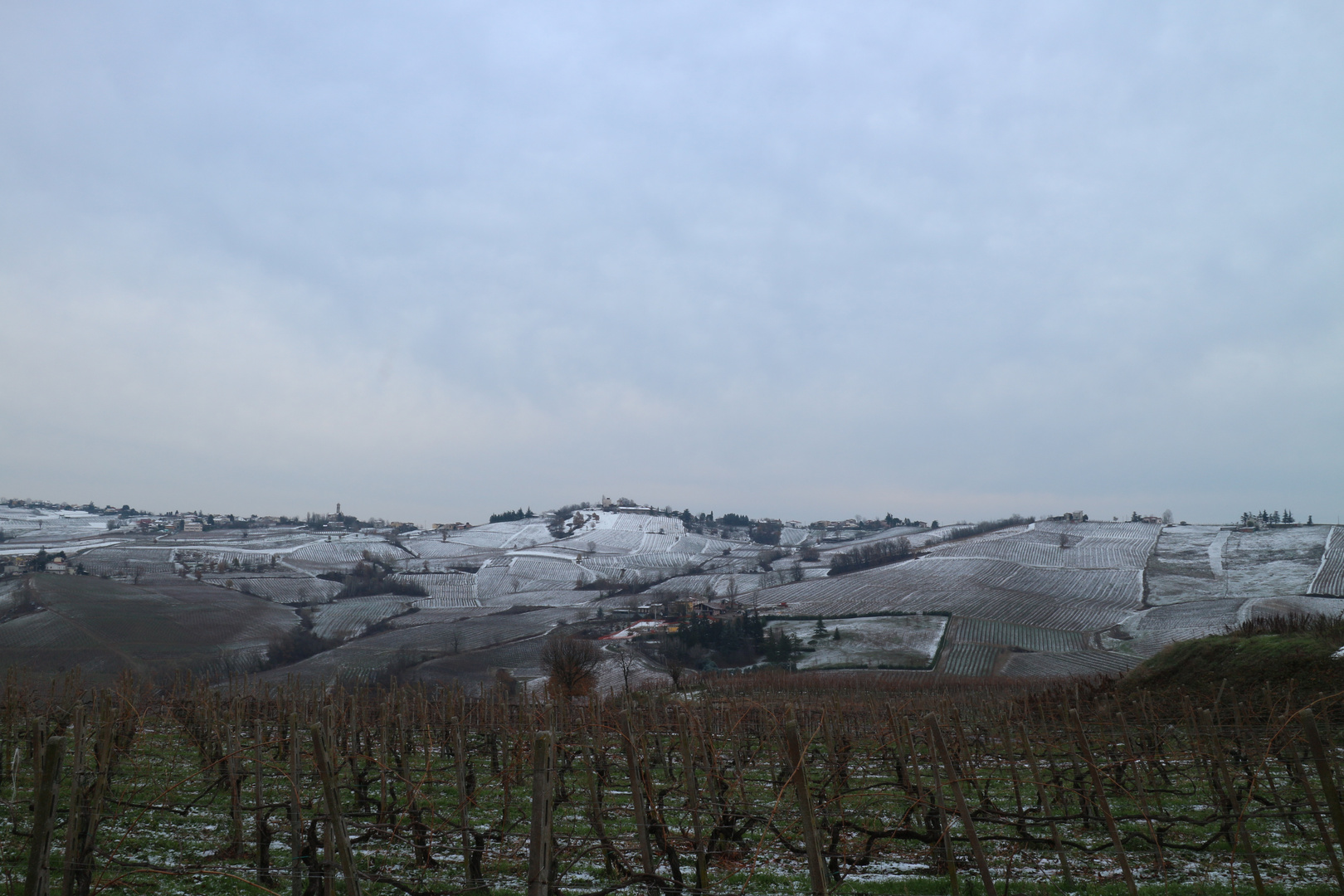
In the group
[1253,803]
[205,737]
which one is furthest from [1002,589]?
[205,737]

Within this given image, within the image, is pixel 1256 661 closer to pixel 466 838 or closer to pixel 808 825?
pixel 808 825

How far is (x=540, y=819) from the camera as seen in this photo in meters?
4.49

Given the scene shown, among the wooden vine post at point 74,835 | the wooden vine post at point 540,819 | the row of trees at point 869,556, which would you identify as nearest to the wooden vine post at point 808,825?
the wooden vine post at point 540,819

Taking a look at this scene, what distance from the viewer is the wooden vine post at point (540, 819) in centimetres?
438

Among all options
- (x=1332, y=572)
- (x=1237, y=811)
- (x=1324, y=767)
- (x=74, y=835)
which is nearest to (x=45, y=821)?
(x=74, y=835)

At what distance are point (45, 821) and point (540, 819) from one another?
2910 millimetres

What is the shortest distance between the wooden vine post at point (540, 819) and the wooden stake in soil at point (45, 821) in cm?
272

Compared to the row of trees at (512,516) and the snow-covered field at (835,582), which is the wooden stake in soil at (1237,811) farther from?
the row of trees at (512,516)

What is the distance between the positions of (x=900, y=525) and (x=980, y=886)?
19414 centimetres

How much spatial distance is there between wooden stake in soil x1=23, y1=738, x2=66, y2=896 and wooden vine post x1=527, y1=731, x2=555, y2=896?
2716 mm

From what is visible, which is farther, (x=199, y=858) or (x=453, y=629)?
(x=453, y=629)

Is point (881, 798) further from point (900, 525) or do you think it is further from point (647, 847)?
point (900, 525)

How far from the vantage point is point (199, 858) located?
30.1 feet

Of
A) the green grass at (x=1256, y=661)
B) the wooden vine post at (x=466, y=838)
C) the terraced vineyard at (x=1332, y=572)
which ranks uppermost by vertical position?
the wooden vine post at (x=466, y=838)
